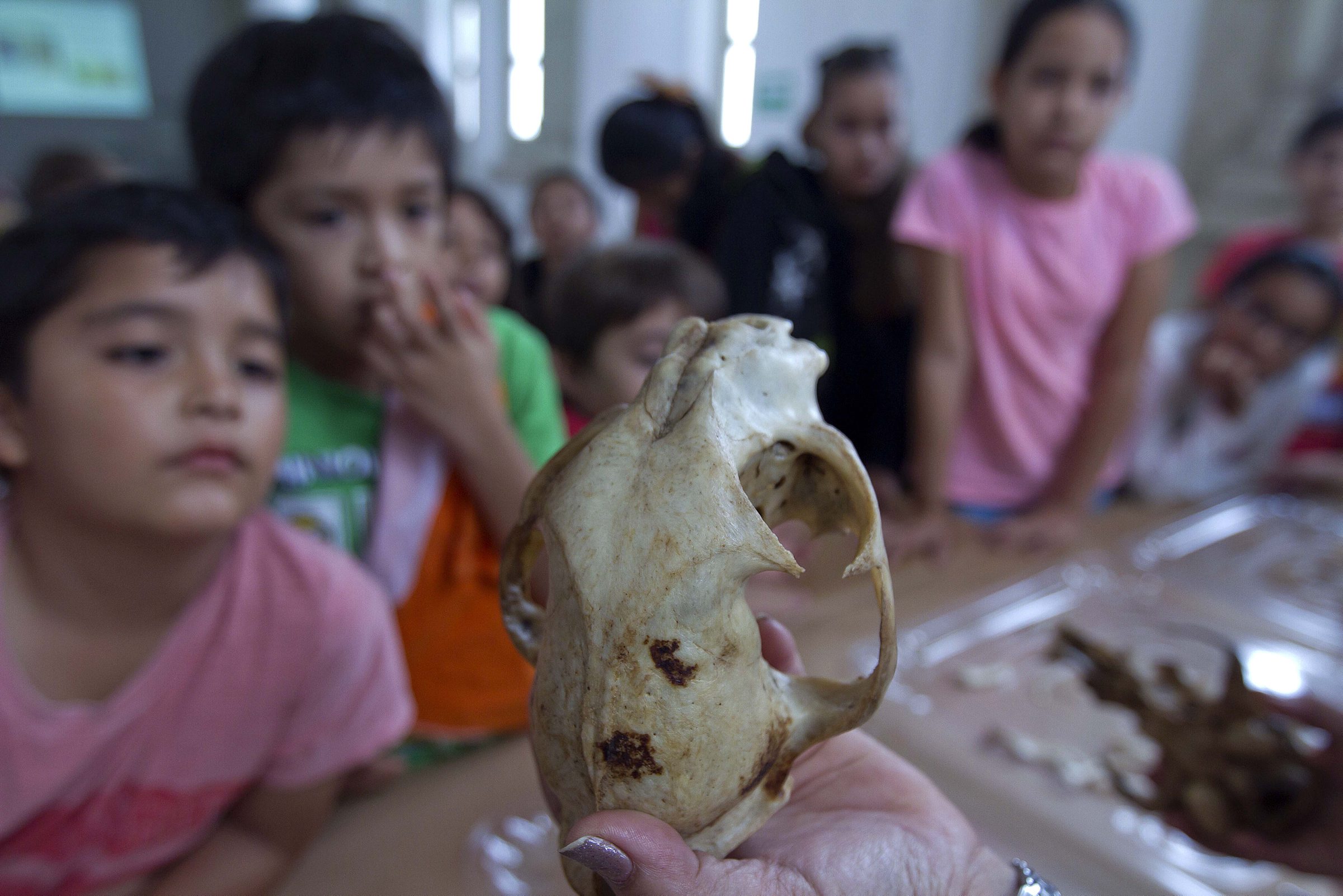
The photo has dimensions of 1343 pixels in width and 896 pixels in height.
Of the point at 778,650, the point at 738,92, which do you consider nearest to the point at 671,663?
the point at 778,650

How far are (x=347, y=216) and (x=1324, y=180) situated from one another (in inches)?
118

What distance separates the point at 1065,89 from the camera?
1.53m

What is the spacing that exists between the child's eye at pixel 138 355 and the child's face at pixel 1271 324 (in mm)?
2448

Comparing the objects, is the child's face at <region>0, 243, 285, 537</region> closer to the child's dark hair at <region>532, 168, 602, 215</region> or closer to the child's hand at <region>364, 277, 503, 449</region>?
the child's hand at <region>364, 277, 503, 449</region>

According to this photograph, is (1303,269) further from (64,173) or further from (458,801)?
(64,173)

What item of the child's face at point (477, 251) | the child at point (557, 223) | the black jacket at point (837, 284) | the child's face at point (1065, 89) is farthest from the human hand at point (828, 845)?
the child at point (557, 223)

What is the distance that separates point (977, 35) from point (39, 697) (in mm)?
4063

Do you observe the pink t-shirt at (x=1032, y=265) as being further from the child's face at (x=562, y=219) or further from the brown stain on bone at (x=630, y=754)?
the child's face at (x=562, y=219)

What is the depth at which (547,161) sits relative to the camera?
209 inches

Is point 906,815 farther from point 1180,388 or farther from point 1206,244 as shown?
point 1206,244

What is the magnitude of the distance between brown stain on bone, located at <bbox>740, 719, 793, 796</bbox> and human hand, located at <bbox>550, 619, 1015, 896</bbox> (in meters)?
0.04

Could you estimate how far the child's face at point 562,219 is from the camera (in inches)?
120

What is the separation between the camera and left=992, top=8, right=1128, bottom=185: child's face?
150 cm

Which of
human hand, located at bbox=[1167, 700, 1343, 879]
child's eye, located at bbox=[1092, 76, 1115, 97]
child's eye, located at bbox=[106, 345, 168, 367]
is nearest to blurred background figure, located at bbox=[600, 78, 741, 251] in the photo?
child's eye, located at bbox=[1092, 76, 1115, 97]
